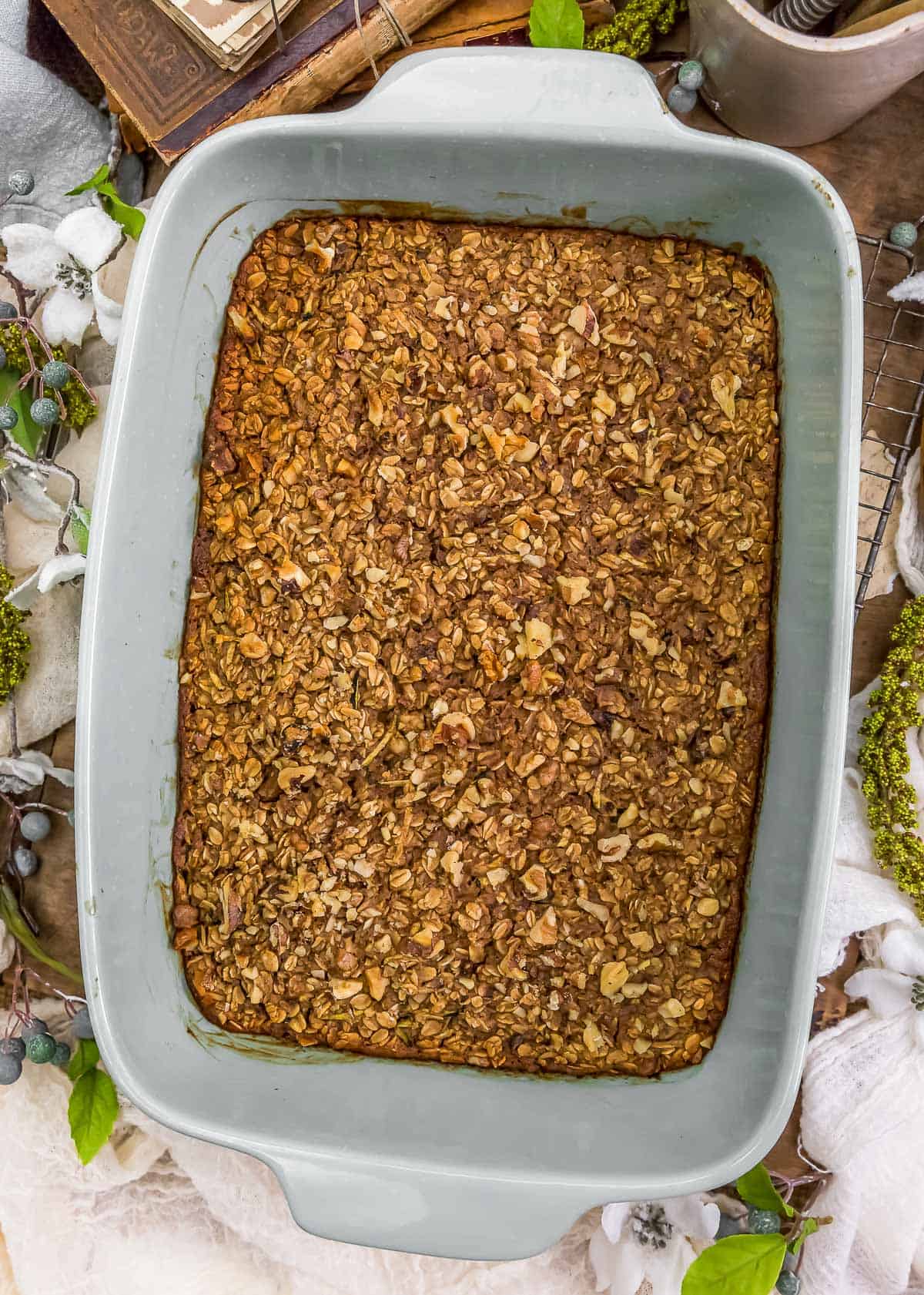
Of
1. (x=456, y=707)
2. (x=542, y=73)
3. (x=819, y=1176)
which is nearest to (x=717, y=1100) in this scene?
(x=819, y=1176)

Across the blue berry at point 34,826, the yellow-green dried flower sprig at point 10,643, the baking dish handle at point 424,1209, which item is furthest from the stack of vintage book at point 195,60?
the baking dish handle at point 424,1209

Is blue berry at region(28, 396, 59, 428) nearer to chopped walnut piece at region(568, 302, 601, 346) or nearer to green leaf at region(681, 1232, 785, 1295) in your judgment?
Result: chopped walnut piece at region(568, 302, 601, 346)

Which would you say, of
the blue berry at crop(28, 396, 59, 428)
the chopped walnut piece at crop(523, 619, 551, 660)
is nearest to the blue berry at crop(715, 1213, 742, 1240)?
the chopped walnut piece at crop(523, 619, 551, 660)

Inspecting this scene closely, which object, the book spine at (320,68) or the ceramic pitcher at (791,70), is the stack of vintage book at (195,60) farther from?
the ceramic pitcher at (791,70)

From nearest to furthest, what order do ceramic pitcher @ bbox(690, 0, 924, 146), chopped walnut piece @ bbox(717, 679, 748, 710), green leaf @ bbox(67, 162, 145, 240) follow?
ceramic pitcher @ bbox(690, 0, 924, 146) < chopped walnut piece @ bbox(717, 679, 748, 710) < green leaf @ bbox(67, 162, 145, 240)

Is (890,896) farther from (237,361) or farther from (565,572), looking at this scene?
(237,361)

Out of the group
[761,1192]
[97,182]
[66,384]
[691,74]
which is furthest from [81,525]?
[761,1192]

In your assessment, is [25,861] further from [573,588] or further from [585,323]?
[585,323]
